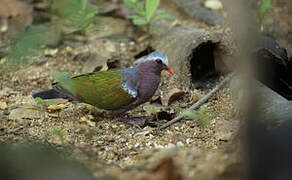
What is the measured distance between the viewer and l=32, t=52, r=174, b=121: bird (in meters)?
3.97

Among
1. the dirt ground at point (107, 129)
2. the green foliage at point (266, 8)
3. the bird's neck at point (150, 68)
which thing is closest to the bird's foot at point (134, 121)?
the dirt ground at point (107, 129)

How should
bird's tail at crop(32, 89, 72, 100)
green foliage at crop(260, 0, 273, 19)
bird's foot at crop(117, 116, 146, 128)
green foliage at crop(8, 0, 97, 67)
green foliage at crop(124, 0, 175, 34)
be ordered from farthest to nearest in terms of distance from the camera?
green foliage at crop(124, 0, 175, 34)
green foliage at crop(260, 0, 273, 19)
bird's tail at crop(32, 89, 72, 100)
bird's foot at crop(117, 116, 146, 128)
green foliage at crop(8, 0, 97, 67)

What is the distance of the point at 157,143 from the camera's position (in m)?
3.59

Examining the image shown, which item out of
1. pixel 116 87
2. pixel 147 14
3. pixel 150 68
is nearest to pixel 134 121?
pixel 116 87

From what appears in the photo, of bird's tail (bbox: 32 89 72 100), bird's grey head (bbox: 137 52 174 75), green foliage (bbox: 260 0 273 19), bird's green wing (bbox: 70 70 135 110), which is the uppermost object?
green foliage (bbox: 260 0 273 19)

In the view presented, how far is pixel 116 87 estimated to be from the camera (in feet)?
13.2

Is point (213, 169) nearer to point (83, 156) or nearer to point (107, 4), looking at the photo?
point (83, 156)

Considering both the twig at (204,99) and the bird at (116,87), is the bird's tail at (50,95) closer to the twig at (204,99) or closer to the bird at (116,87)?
the bird at (116,87)

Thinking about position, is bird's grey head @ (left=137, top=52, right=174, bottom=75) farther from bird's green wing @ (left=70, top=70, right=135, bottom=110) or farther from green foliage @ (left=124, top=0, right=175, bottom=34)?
green foliage @ (left=124, top=0, right=175, bottom=34)

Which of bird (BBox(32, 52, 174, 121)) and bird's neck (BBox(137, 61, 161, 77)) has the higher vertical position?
bird's neck (BBox(137, 61, 161, 77))

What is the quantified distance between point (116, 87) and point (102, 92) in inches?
6.3

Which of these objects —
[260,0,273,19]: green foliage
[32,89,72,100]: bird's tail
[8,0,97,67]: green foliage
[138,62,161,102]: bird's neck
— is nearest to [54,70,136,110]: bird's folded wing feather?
[138,62,161,102]: bird's neck

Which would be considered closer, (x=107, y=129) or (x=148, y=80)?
(x=107, y=129)

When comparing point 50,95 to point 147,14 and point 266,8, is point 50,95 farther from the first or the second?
point 266,8
